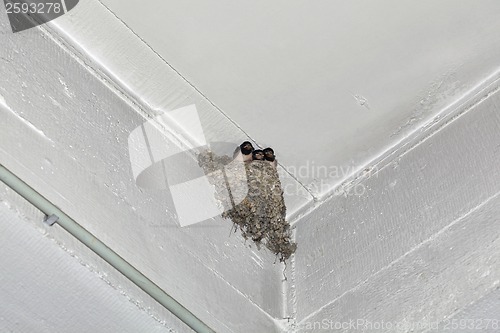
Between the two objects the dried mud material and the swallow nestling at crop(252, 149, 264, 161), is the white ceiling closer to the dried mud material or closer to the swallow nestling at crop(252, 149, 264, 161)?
the swallow nestling at crop(252, 149, 264, 161)

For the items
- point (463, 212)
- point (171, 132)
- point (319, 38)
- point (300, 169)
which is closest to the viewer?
point (463, 212)

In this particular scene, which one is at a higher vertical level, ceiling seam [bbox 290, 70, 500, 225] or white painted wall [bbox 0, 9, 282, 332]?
white painted wall [bbox 0, 9, 282, 332]

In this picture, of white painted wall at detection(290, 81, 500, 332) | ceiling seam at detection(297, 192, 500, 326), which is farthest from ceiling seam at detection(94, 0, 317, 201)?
ceiling seam at detection(297, 192, 500, 326)

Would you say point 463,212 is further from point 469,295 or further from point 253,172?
point 253,172

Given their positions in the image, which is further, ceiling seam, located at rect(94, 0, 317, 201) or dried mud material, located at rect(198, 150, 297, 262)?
dried mud material, located at rect(198, 150, 297, 262)

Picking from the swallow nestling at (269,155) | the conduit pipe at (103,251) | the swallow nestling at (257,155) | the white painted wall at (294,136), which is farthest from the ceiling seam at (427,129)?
the conduit pipe at (103,251)

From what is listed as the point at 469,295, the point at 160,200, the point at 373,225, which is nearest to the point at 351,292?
the point at 373,225
